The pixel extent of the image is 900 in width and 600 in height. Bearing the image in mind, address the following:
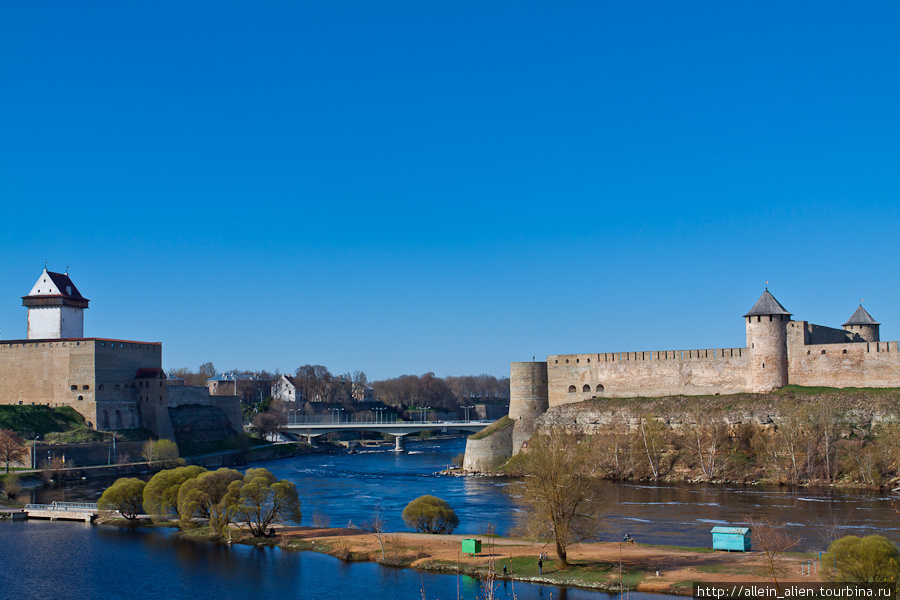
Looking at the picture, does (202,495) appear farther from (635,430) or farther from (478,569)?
(635,430)

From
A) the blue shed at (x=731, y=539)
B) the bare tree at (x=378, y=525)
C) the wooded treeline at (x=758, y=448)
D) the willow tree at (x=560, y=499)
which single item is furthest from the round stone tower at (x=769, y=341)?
the willow tree at (x=560, y=499)

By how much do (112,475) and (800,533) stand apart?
1610 inches

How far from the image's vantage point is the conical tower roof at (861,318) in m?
50.8

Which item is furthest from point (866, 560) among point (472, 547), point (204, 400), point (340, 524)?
point (204, 400)

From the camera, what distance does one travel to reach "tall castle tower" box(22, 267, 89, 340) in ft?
214

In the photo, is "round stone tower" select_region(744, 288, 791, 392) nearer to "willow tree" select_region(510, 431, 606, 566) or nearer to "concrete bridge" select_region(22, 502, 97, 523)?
"willow tree" select_region(510, 431, 606, 566)

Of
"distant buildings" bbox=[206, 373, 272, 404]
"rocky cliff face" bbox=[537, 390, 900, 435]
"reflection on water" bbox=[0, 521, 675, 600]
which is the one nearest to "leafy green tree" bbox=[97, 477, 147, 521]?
"reflection on water" bbox=[0, 521, 675, 600]

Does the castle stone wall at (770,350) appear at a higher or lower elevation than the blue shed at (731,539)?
higher

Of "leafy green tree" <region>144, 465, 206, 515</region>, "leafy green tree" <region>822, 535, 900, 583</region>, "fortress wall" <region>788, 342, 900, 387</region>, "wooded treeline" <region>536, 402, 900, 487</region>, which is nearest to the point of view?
"leafy green tree" <region>822, 535, 900, 583</region>

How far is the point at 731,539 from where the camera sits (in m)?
23.4

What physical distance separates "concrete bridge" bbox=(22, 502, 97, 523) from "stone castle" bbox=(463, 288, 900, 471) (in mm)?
24398

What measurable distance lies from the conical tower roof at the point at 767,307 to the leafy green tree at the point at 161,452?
127 ft

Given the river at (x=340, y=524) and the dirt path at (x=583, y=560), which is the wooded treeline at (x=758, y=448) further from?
the dirt path at (x=583, y=560)

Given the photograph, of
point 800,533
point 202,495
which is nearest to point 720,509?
point 800,533
